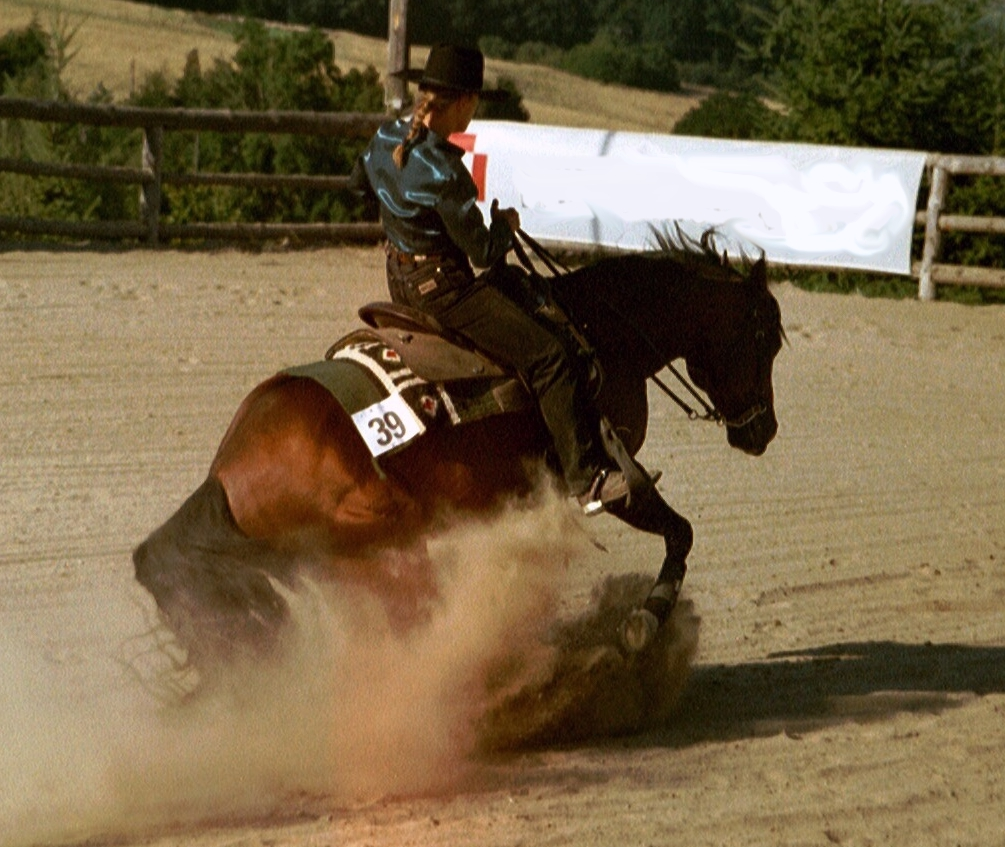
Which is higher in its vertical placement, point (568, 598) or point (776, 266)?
point (568, 598)

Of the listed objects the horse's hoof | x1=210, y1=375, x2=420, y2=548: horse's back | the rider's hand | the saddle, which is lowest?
the horse's hoof

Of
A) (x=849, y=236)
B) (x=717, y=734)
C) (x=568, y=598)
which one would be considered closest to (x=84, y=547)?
(x=568, y=598)

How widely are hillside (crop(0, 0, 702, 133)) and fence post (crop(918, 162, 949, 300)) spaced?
20.7 metres

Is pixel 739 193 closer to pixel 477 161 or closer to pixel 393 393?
pixel 477 161

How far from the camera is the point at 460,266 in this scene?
17.4 feet

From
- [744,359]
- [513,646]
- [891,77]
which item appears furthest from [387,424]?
[891,77]

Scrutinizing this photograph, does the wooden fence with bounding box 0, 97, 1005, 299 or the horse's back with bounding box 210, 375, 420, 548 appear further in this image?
the wooden fence with bounding box 0, 97, 1005, 299

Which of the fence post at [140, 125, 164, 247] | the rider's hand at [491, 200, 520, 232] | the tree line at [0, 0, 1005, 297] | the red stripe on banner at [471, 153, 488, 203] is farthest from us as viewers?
the tree line at [0, 0, 1005, 297]

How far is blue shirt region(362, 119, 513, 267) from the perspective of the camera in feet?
16.7

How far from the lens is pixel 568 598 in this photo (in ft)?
22.8

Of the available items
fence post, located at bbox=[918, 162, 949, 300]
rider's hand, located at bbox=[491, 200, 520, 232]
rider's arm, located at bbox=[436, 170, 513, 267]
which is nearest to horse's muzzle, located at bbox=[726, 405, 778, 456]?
rider's hand, located at bbox=[491, 200, 520, 232]

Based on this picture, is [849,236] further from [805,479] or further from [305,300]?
[805,479]

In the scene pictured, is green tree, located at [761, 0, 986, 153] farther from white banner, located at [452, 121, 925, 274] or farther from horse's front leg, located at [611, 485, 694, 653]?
horse's front leg, located at [611, 485, 694, 653]

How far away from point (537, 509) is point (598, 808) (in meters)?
1.13
